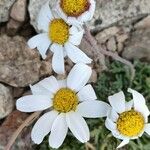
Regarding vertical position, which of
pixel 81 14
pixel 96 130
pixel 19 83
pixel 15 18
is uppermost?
pixel 81 14

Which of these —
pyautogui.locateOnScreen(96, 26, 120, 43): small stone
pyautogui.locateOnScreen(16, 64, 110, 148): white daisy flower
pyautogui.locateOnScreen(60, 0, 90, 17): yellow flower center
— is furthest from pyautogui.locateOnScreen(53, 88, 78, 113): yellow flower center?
pyautogui.locateOnScreen(96, 26, 120, 43): small stone

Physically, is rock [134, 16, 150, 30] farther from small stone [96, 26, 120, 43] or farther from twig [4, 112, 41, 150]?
twig [4, 112, 41, 150]

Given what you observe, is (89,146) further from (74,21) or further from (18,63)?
(74,21)

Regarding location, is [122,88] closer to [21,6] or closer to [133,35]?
[133,35]

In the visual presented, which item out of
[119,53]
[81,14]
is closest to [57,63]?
[81,14]

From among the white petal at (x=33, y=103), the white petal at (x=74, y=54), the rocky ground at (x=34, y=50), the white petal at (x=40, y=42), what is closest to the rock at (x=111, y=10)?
the rocky ground at (x=34, y=50)

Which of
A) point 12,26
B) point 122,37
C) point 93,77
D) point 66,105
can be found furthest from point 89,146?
point 12,26
